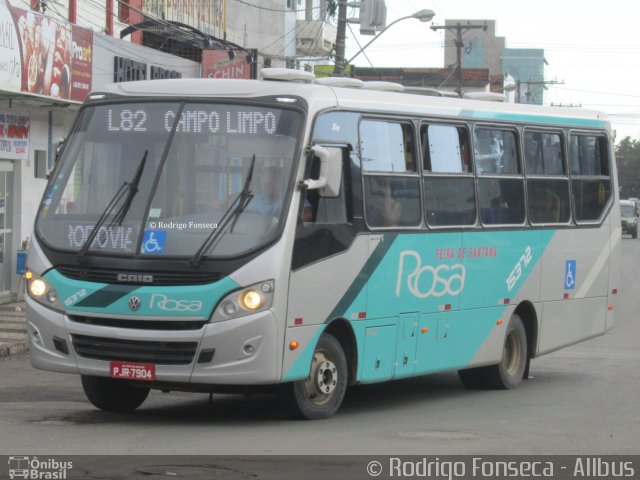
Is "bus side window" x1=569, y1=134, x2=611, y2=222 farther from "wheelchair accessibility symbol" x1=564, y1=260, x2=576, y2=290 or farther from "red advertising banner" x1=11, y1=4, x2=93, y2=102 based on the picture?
"red advertising banner" x1=11, y1=4, x2=93, y2=102

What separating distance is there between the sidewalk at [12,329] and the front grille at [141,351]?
21.8ft

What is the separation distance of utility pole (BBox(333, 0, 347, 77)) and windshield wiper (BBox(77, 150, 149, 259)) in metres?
21.1

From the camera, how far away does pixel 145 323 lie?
10.3 m

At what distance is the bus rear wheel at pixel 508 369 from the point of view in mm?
14383

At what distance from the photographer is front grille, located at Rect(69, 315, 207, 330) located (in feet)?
33.4

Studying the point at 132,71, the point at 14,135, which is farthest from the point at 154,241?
the point at 132,71

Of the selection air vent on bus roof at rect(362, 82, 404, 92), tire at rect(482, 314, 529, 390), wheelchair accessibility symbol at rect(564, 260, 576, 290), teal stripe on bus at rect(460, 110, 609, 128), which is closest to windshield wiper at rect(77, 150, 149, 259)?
air vent on bus roof at rect(362, 82, 404, 92)

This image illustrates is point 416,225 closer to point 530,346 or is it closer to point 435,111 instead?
point 435,111

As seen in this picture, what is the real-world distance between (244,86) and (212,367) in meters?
2.41

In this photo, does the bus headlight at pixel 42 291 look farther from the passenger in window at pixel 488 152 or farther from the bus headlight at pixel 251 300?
the passenger in window at pixel 488 152

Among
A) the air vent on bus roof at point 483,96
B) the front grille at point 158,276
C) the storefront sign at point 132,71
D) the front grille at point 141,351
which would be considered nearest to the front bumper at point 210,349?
the front grille at point 141,351

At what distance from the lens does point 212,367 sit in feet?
33.3

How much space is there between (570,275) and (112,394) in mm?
6298
